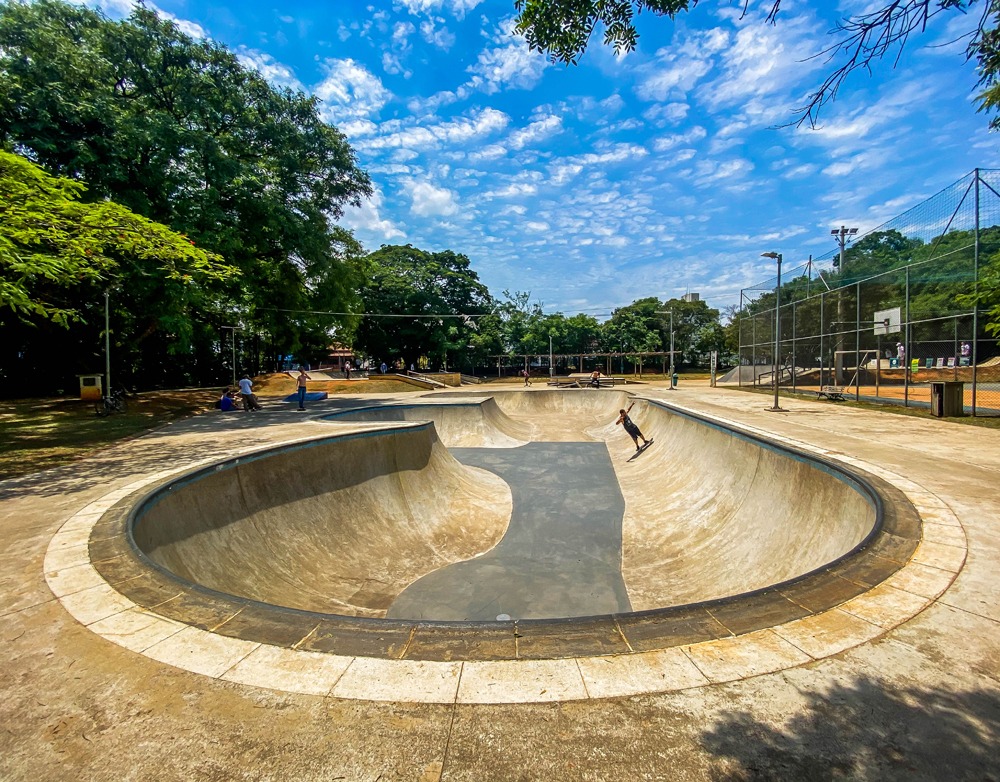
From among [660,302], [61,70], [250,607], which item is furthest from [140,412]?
[660,302]

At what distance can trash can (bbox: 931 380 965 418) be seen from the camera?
12.9 m

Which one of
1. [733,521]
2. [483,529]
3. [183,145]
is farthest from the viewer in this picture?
[183,145]

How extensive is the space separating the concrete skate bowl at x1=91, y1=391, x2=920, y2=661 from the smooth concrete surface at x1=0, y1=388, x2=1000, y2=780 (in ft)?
0.69

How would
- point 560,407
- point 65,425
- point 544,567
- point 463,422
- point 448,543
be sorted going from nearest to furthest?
point 544,567 → point 448,543 → point 65,425 → point 463,422 → point 560,407

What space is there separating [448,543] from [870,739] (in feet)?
25.7

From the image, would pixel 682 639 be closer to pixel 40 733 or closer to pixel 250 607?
pixel 250 607

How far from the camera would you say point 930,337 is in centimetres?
1720

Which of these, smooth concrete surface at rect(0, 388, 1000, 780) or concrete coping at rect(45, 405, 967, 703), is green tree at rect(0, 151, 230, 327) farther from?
smooth concrete surface at rect(0, 388, 1000, 780)

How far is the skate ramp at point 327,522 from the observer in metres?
5.72

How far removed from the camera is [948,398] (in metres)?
13.0

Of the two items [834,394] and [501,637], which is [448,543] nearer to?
[501,637]

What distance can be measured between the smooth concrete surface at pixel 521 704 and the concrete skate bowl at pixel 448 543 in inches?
8.2

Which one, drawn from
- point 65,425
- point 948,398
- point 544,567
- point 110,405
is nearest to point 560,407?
point 948,398

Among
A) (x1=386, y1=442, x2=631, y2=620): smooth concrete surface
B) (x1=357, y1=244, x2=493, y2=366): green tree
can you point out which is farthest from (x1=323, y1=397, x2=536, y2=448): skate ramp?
(x1=357, y1=244, x2=493, y2=366): green tree
